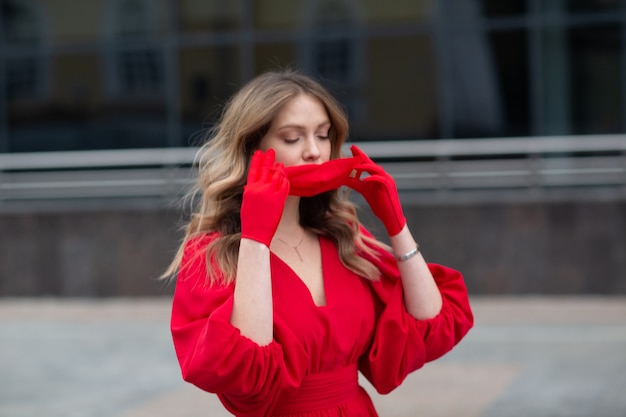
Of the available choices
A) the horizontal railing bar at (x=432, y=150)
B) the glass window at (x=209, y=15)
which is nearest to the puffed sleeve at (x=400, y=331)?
the horizontal railing bar at (x=432, y=150)

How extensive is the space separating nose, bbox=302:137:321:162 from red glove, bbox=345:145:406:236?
4.9 inches

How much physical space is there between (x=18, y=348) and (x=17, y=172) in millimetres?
6570

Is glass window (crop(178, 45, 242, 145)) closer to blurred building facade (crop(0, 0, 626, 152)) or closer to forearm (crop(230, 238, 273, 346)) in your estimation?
blurred building facade (crop(0, 0, 626, 152))

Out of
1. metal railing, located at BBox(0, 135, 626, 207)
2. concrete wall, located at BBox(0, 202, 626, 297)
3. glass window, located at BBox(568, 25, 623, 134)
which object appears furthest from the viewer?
glass window, located at BBox(568, 25, 623, 134)

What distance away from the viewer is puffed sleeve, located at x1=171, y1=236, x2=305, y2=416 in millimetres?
2656

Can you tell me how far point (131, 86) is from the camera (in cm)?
1566

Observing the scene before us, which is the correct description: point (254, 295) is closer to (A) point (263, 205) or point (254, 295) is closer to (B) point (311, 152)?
(A) point (263, 205)

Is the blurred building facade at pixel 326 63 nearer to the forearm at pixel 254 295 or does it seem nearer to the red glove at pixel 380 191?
the red glove at pixel 380 191

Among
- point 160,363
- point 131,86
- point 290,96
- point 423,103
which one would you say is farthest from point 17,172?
point 290,96

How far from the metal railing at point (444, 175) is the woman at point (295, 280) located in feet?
26.5

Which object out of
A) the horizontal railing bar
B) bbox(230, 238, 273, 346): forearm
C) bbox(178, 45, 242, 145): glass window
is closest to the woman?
bbox(230, 238, 273, 346): forearm

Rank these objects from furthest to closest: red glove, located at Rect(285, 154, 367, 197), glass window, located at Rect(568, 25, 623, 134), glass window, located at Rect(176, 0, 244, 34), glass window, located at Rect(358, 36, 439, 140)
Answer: glass window, located at Rect(176, 0, 244, 34) → glass window, located at Rect(358, 36, 439, 140) → glass window, located at Rect(568, 25, 623, 134) → red glove, located at Rect(285, 154, 367, 197)

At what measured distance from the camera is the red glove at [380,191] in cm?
298

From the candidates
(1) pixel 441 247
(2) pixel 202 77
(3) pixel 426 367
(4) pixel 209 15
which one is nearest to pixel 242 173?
(3) pixel 426 367
